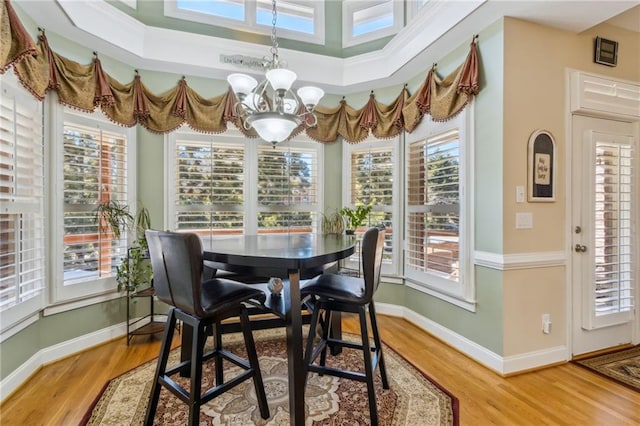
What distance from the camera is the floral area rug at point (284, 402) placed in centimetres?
184

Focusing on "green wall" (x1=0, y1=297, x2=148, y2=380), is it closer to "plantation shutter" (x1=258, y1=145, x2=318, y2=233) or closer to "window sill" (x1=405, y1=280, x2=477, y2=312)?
"plantation shutter" (x1=258, y1=145, x2=318, y2=233)

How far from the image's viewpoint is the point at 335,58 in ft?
12.0

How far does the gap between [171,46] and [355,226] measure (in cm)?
264

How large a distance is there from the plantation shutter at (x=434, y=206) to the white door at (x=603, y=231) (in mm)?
919

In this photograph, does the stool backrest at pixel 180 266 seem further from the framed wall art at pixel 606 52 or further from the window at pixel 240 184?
the framed wall art at pixel 606 52

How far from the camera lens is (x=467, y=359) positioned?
8.57 ft

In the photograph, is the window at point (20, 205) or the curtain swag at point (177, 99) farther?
the curtain swag at point (177, 99)

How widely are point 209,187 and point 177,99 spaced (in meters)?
0.95

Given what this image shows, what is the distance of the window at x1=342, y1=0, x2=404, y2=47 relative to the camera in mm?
3521

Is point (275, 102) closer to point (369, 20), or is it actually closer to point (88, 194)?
point (88, 194)

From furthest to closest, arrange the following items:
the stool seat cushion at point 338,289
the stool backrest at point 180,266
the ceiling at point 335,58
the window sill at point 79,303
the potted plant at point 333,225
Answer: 1. the potted plant at point 333,225
2. the window sill at point 79,303
3. the ceiling at point 335,58
4. the stool seat cushion at point 338,289
5. the stool backrest at point 180,266

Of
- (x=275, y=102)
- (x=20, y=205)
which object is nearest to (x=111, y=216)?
(x=20, y=205)

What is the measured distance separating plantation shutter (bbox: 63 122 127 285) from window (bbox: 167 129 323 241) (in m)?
0.49

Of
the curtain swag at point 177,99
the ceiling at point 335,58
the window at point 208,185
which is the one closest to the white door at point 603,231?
the ceiling at point 335,58
